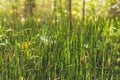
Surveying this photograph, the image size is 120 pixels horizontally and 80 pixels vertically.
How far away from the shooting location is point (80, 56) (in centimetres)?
248

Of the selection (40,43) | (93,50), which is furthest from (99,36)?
(40,43)

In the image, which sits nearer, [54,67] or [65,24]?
[54,67]

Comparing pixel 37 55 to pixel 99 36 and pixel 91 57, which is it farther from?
pixel 99 36

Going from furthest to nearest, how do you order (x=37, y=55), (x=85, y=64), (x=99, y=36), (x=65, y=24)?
(x=65, y=24), (x=99, y=36), (x=37, y=55), (x=85, y=64)

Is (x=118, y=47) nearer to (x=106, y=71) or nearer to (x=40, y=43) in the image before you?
(x=106, y=71)

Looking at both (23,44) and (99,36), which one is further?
(99,36)

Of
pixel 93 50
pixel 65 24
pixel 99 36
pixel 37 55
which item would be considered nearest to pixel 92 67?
pixel 93 50

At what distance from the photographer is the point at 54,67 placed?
95.6 inches

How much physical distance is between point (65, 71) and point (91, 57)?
295mm

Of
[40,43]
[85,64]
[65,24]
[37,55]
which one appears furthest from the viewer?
[65,24]

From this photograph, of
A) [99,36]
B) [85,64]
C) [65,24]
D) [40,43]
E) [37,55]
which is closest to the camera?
[85,64]

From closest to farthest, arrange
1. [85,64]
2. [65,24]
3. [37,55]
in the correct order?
[85,64]
[37,55]
[65,24]

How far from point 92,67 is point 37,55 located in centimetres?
44

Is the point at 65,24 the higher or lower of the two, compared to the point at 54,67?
higher
